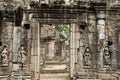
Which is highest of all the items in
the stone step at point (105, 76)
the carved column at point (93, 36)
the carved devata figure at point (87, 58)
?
the carved column at point (93, 36)

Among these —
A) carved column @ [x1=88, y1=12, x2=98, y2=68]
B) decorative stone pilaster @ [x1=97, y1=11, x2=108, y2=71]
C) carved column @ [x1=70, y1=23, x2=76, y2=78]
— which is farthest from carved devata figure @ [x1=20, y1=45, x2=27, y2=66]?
decorative stone pilaster @ [x1=97, y1=11, x2=108, y2=71]

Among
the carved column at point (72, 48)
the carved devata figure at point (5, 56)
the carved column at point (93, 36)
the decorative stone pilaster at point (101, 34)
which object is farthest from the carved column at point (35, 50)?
the decorative stone pilaster at point (101, 34)

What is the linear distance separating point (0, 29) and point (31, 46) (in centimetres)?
157

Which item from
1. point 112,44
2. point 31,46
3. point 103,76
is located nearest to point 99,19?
point 112,44

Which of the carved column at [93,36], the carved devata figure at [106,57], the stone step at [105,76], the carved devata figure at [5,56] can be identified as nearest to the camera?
the stone step at [105,76]

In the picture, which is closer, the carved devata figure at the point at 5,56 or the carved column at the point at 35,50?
the carved devata figure at the point at 5,56

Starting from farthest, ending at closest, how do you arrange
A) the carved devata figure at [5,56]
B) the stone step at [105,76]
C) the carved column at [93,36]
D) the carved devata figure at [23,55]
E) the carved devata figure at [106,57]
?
1. the carved column at [93,36]
2. the carved devata figure at [106,57]
3. the carved devata figure at [5,56]
4. the carved devata figure at [23,55]
5. the stone step at [105,76]

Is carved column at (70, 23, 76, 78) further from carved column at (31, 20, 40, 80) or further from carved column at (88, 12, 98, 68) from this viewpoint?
carved column at (31, 20, 40, 80)

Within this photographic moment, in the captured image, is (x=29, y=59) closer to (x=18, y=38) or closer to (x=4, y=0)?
(x=18, y=38)

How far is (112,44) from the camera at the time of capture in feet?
38.0

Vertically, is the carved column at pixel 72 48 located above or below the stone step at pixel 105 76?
above

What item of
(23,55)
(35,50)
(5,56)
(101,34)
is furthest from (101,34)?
(5,56)

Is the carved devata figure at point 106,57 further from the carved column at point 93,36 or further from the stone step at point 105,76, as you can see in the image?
the stone step at point 105,76

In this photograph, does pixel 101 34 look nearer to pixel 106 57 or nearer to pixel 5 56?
pixel 106 57
